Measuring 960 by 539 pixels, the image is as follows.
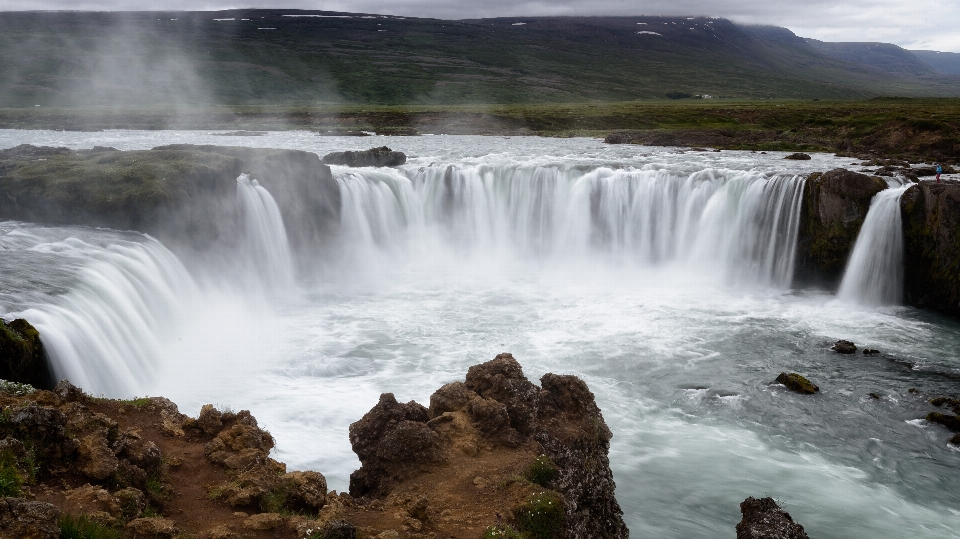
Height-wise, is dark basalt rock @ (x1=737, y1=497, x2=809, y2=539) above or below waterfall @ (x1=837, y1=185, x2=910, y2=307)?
below

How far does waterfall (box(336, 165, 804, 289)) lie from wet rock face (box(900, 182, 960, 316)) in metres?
4.85

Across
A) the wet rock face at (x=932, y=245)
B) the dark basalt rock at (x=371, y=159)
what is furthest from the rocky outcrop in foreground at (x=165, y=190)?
the wet rock face at (x=932, y=245)

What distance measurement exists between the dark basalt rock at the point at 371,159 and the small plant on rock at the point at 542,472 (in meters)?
38.2

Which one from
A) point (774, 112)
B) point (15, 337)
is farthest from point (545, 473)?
point (774, 112)

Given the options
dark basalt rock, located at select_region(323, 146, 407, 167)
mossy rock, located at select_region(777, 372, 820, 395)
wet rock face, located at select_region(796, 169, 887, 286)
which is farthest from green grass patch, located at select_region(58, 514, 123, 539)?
dark basalt rock, located at select_region(323, 146, 407, 167)

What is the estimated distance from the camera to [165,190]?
2923 centimetres

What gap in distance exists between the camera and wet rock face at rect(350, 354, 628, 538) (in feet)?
37.6

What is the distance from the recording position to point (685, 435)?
63.5 feet

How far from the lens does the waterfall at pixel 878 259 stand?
103 feet

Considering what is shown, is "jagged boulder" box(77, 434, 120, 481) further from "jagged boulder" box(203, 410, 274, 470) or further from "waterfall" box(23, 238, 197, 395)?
"waterfall" box(23, 238, 197, 395)

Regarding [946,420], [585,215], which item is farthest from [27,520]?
[585,215]

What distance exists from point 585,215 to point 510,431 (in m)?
30.3

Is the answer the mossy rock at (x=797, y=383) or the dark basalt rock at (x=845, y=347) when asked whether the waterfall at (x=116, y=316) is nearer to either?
the mossy rock at (x=797, y=383)

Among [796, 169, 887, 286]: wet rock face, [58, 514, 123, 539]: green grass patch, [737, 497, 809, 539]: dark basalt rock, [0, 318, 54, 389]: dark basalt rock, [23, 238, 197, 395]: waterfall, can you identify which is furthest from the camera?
[796, 169, 887, 286]: wet rock face
